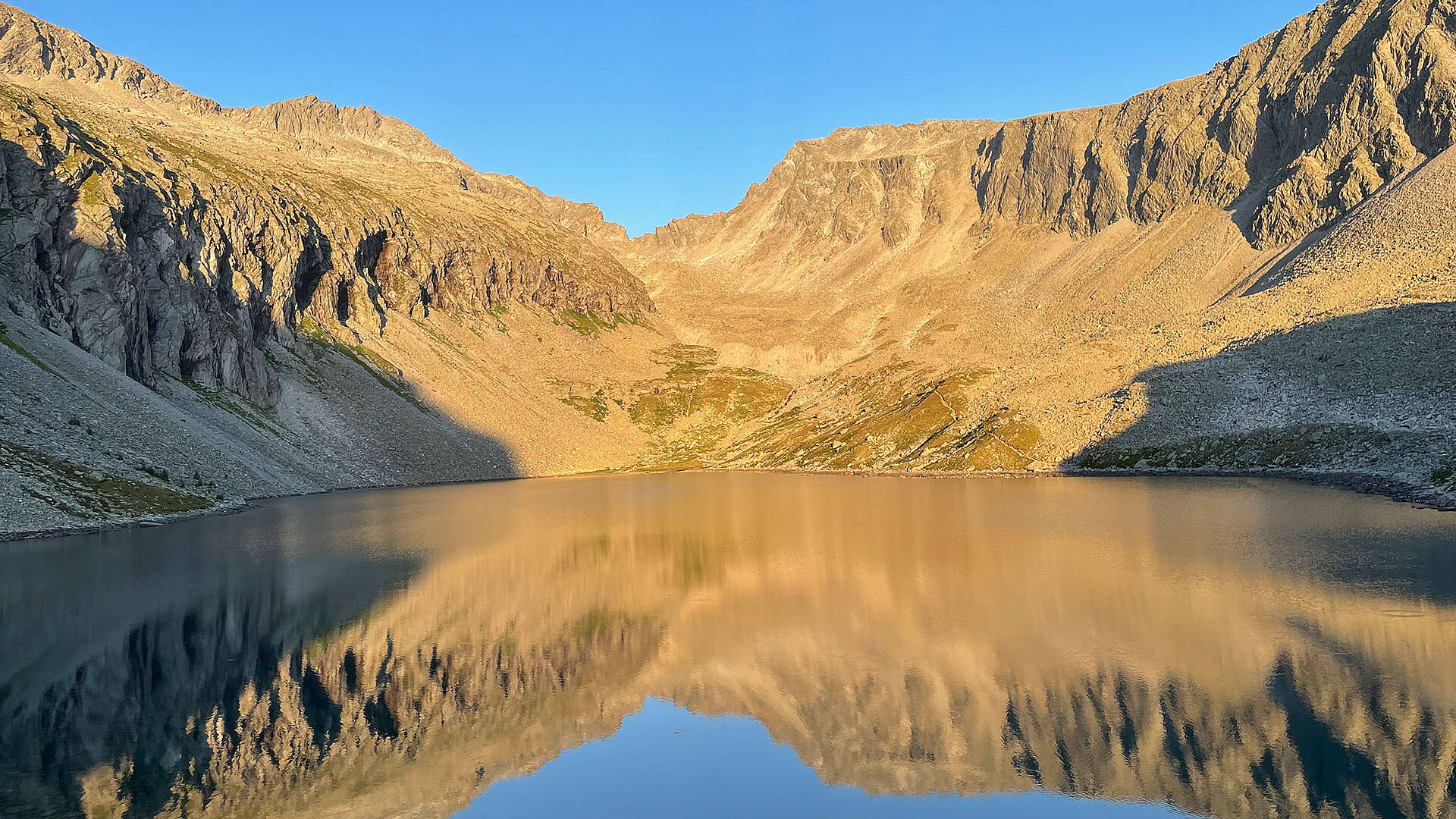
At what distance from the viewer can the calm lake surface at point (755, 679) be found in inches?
800

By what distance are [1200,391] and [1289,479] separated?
97.0 ft

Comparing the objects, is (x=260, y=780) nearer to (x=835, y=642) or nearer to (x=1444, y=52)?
(x=835, y=642)

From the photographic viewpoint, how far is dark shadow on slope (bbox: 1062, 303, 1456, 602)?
85000 mm

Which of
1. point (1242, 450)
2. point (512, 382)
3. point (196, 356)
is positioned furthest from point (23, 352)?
point (1242, 450)

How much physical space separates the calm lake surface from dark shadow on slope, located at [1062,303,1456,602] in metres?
37.1

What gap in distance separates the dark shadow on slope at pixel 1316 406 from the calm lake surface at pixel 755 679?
37085mm

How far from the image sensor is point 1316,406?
3976 inches

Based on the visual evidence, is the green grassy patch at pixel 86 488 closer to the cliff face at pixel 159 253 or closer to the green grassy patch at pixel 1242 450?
the cliff face at pixel 159 253

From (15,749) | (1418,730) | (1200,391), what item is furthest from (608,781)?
(1200,391)

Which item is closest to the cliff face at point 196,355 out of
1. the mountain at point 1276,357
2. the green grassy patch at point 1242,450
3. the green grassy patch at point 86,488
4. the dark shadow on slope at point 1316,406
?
the green grassy patch at point 86,488

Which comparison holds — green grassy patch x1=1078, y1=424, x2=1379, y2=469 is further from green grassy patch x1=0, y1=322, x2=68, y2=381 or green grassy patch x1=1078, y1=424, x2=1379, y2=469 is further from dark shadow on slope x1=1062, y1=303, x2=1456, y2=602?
green grassy patch x1=0, y1=322, x2=68, y2=381

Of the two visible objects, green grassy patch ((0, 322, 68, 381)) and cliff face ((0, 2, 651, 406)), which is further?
cliff face ((0, 2, 651, 406))

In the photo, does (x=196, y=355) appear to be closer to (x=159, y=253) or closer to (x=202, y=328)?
(x=202, y=328)

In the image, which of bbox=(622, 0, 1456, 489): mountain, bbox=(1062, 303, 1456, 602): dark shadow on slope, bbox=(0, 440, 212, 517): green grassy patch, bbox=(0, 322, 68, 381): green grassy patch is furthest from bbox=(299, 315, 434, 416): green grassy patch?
bbox=(1062, 303, 1456, 602): dark shadow on slope
